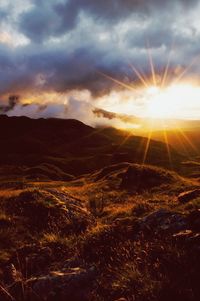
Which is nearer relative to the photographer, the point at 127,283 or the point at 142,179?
the point at 127,283

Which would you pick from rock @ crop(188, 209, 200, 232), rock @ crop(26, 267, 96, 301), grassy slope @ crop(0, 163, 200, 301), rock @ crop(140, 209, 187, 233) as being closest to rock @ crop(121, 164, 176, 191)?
grassy slope @ crop(0, 163, 200, 301)

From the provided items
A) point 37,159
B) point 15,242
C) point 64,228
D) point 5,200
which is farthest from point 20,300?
point 37,159

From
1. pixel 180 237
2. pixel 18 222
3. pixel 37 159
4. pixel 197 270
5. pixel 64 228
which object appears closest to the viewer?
pixel 197 270

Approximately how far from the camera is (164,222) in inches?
399

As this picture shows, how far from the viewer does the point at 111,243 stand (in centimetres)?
963

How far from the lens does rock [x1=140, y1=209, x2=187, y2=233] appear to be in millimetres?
9510

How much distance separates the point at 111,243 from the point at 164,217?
181 centimetres

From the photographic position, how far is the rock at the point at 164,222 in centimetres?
951

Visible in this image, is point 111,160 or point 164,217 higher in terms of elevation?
point 164,217

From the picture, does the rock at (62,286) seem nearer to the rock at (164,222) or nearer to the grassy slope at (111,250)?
the grassy slope at (111,250)

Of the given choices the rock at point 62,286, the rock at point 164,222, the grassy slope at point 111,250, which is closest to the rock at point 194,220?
the grassy slope at point 111,250

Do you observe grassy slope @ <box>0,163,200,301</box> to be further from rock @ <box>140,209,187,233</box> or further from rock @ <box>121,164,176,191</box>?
rock @ <box>121,164,176,191</box>

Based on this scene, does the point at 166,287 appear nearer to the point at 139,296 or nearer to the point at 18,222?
the point at 139,296

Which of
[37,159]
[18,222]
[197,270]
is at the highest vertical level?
[197,270]
